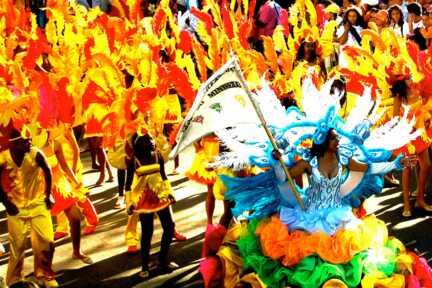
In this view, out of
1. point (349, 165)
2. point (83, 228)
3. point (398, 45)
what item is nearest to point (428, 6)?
point (398, 45)

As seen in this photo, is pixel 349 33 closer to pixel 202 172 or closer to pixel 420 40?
pixel 420 40

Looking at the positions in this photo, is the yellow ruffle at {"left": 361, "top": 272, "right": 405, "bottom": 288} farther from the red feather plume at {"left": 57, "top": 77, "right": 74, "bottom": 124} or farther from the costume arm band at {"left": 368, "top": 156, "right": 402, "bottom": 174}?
the red feather plume at {"left": 57, "top": 77, "right": 74, "bottom": 124}

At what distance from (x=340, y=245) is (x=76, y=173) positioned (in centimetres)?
309

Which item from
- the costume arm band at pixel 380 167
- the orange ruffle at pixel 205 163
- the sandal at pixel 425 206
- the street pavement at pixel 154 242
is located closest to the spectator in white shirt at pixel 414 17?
the street pavement at pixel 154 242

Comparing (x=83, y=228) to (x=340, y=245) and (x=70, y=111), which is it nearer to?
(x=70, y=111)

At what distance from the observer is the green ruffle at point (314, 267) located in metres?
5.00

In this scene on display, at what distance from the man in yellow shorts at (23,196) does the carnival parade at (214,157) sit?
11 millimetres

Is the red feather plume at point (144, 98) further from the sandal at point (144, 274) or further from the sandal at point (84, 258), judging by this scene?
the sandal at point (84, 258)

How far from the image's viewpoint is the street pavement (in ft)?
22.6

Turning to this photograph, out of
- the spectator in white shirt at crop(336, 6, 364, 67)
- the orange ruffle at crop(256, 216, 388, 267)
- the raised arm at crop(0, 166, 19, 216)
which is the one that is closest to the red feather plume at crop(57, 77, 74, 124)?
the raised arm at crop(0, 166, 19, 216)

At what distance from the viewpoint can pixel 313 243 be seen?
5133 millimetres

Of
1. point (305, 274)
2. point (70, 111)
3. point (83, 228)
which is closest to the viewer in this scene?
point (305, 274)

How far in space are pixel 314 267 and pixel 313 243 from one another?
0.52 feet

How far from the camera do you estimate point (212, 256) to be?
5.52m
